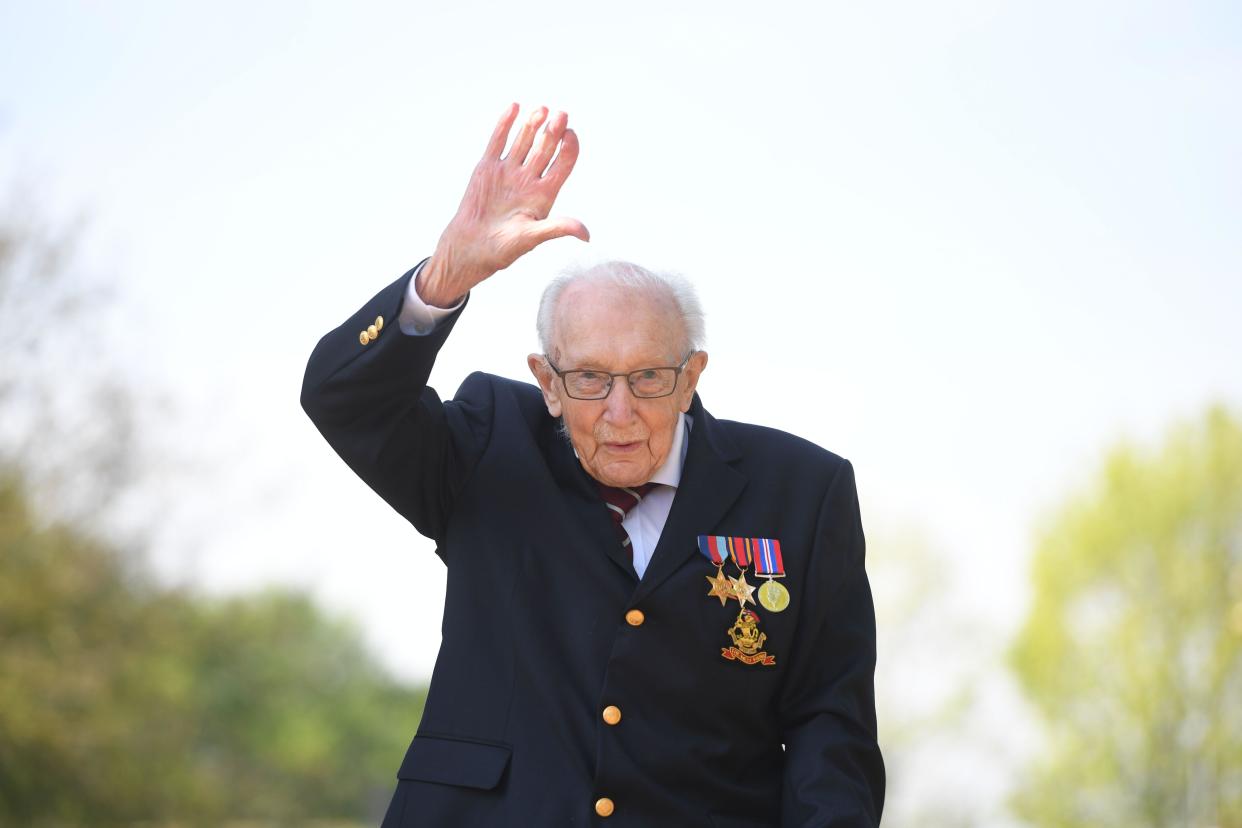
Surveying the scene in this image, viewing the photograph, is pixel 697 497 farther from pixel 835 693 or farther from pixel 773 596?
pixel 835 693

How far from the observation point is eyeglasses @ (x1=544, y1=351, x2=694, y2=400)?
3186mm

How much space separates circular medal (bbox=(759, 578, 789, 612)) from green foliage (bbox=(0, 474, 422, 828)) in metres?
14.4

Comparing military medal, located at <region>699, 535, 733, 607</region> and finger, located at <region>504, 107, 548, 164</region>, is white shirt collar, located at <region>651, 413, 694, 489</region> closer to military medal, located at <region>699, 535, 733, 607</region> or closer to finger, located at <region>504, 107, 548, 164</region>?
military medal, located at <region>699, 535, 733, 607</region>

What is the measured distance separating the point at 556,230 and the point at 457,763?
116 cm

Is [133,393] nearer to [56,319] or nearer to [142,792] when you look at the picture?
[56,319]

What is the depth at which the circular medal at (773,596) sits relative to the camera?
326 centimetres

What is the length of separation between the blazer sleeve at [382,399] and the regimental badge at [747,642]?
0.78m

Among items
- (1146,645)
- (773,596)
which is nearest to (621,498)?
(773,596)

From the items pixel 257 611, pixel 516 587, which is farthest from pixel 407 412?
pixel 257 611

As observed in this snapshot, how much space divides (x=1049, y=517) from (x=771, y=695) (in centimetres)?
2495

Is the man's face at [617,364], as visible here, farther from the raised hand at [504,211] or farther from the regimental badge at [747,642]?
the regimental badge at [747,642]

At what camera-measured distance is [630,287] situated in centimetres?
323

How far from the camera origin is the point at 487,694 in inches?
122

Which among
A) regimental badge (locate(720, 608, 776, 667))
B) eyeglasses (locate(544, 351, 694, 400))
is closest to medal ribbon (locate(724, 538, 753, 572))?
regimental badge (locate(720, 608, 776, 667))
